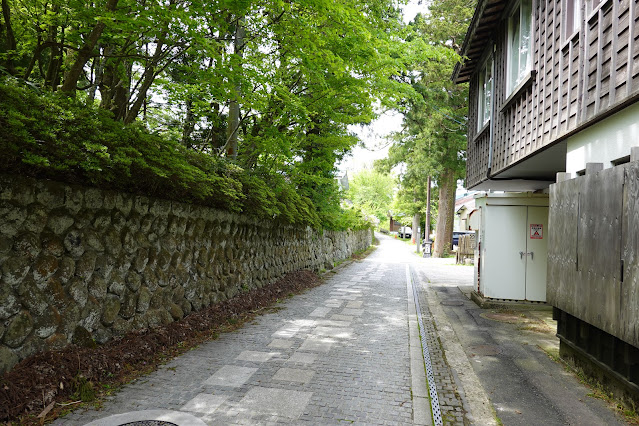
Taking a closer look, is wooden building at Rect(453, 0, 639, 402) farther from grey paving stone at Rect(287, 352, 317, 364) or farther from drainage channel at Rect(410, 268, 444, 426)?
grey paving stone at Rect(287, 352, 317, 364)

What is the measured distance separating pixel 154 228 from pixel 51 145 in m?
2.03

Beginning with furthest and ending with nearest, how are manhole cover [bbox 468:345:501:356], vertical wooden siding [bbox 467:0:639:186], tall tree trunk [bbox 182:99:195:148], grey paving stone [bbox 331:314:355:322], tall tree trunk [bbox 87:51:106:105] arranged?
1. tall tree trunk [bbox 182:99:195:148]
2. grey paving stone [bbox 331:314:355:322]
3. tall tree trunk [bbox 87:51:106:105]
4. manhole cover [bbox 468:345:501:356]
5. vertical wooden siding [bbox 467:0:639:186]

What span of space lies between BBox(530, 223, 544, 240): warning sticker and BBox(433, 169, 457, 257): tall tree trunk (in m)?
16.2

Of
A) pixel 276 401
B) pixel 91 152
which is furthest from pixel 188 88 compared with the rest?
pixel 276 401

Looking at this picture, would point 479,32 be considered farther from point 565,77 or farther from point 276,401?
point 276,401

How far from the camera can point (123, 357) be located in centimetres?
443

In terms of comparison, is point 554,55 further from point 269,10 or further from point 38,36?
point 38,36

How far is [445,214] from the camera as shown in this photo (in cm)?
2616

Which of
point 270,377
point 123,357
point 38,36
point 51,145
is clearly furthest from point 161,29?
point 270,377

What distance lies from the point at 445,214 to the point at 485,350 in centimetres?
2090

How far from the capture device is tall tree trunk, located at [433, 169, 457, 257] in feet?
82.8

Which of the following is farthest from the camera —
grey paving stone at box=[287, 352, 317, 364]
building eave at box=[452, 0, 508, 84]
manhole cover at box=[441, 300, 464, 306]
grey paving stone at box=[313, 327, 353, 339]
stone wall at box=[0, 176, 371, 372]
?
manhole cover at box=[441, 300, 464, 306]

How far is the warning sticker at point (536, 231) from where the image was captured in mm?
8977

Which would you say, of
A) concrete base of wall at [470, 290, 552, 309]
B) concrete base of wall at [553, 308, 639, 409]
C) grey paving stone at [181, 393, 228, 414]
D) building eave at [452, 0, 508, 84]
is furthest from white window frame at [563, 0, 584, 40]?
grey paving stone at [181, 393, 228, 414]
